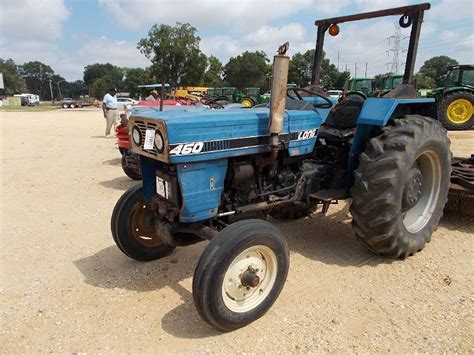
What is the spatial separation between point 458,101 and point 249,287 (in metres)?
12.3

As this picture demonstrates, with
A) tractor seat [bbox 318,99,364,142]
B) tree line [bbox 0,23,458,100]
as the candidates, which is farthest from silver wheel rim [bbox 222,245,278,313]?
tree line [bbox 0,23,458,100]

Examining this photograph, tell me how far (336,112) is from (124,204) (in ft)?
8.04

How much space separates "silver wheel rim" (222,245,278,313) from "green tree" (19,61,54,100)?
419 ft

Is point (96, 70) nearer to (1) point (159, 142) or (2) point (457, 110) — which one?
(2) point (457, 110)

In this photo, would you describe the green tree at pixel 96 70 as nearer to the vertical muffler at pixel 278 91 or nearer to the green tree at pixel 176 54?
the green tree at pixel 176 54

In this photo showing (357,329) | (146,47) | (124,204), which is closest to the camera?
Result: (357,329)

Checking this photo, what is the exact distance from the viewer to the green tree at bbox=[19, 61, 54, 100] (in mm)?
116312

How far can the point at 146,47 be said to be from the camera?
4209cm

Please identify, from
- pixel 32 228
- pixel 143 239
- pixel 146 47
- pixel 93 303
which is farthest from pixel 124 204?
pixel 146 47

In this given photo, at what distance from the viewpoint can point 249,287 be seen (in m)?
2.86

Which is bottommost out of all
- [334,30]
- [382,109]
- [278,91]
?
[382,109]

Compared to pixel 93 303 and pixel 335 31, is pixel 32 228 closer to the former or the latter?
pixel 93 303

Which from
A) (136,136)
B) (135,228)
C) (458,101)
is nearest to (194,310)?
(135,228)

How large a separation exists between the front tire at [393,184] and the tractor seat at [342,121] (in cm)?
57
